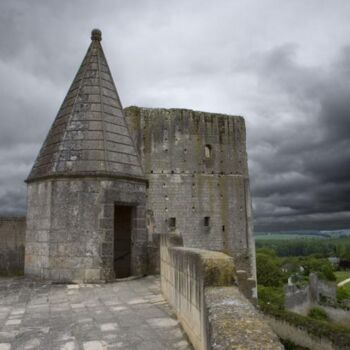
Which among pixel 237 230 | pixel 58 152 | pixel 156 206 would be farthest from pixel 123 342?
pixel 237 230

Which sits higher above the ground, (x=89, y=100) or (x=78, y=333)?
(x=89, y=100)

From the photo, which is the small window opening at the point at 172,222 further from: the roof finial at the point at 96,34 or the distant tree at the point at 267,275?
the distant tree at the point at 267,275

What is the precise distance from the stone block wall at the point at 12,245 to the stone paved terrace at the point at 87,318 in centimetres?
233

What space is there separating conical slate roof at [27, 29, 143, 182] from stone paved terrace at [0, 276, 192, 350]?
2.17 meters

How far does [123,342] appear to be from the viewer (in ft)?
12.5

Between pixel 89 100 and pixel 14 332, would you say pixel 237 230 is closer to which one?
pixel 89 100

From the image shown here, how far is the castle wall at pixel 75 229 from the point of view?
A: 7.19 m

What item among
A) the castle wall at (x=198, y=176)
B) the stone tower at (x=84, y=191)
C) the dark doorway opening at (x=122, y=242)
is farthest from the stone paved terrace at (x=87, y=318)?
the castle wall at (x=198, y=176)

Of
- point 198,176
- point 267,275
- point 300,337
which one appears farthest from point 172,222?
point 267,275

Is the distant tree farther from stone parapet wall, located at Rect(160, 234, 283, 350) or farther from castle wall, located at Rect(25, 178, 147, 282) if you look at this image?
stone parapet wall, located at Rect(160, 234, 283, 350)

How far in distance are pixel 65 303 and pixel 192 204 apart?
14444 millimetres

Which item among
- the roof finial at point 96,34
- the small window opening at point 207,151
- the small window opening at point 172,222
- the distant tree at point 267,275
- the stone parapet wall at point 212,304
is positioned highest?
the roof finial at point 96,34

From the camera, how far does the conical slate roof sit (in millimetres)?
7660

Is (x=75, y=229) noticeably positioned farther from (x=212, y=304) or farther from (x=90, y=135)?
(x=212, y=304)
